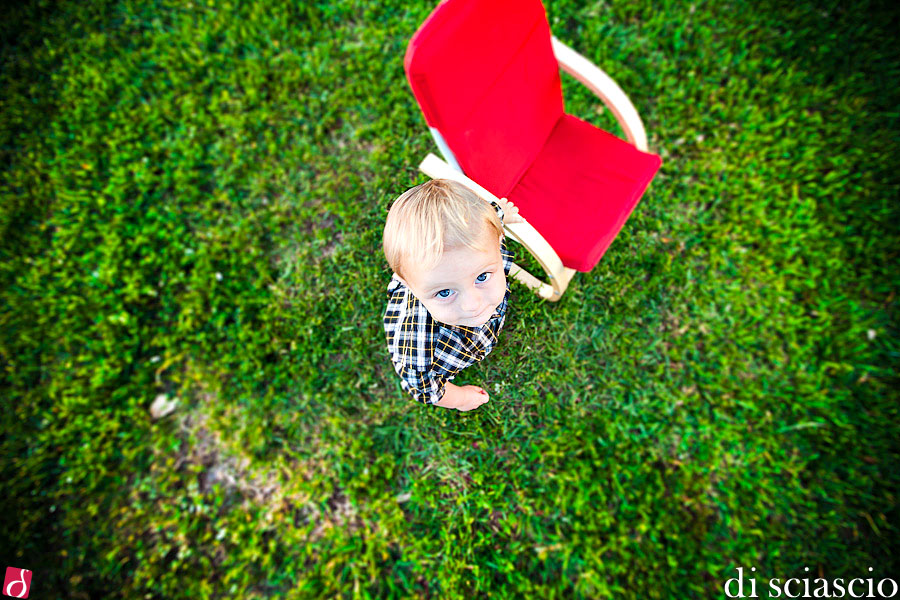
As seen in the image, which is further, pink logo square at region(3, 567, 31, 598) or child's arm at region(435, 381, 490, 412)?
Result: pink logo square at region(3, 567, 31, 598)

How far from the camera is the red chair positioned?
1.71 meters

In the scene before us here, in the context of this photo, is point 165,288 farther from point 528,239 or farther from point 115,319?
point 528,239

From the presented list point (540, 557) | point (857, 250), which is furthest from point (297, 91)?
point (857, 250)

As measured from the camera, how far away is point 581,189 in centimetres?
222

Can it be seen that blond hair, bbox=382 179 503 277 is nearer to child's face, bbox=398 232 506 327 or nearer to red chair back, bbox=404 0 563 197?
child's face, bbox=398 232 506 327

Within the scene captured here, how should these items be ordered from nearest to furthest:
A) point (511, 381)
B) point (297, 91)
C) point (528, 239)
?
point (528, 239)
point (511, 381)
point (297, 91)

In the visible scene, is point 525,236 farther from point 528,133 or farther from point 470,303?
point 528,133

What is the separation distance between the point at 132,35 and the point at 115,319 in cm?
217

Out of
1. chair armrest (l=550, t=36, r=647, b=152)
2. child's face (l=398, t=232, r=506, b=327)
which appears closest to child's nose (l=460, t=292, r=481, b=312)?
child's face (l=398, t=232, r=506, b=327)

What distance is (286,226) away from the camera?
2.97 m

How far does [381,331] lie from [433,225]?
4.39 ft

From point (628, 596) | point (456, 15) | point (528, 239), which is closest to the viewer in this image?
point (456, 15)

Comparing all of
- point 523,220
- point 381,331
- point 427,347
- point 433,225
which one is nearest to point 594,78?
point 523,220

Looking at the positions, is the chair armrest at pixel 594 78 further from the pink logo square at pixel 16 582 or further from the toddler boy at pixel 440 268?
the pink logo square at pixel 16 582
